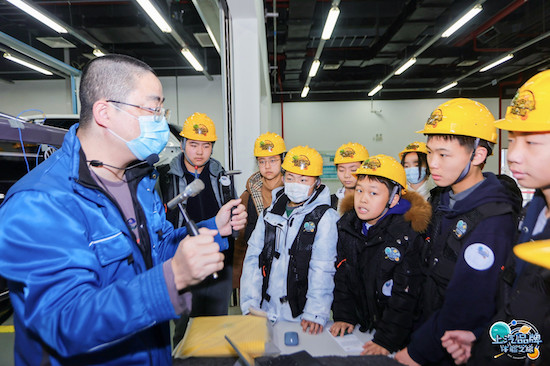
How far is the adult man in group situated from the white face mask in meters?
0.58

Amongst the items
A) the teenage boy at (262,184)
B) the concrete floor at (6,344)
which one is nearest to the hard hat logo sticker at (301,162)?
the teenage boy at (262,184)

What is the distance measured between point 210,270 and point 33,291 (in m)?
0.45

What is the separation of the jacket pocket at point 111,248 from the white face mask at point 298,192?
4.72ft

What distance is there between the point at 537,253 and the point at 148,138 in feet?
4.20

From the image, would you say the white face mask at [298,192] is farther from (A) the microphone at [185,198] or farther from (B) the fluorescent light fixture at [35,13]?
(B) the fluorescent light fixture at [35,13]

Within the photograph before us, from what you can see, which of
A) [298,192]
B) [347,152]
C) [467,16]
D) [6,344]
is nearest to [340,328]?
[298,192]

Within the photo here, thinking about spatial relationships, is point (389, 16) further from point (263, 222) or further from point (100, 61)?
point (100, 61)

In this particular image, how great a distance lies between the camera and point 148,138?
1269 millimetres

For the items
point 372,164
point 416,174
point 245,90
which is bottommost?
point 416,174

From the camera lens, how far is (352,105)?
10.8m

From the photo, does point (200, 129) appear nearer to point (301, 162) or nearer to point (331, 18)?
point (301, 162)

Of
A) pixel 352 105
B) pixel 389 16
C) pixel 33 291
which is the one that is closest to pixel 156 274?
pixel 33 291

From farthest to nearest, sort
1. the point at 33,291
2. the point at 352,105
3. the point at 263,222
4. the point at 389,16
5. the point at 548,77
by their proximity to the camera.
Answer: the point at 352,105
the point at 389,16
the point at 263,222
the point at 548,77
the point at 33,291

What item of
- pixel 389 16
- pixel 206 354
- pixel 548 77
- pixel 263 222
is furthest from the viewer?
pixel 389 16
